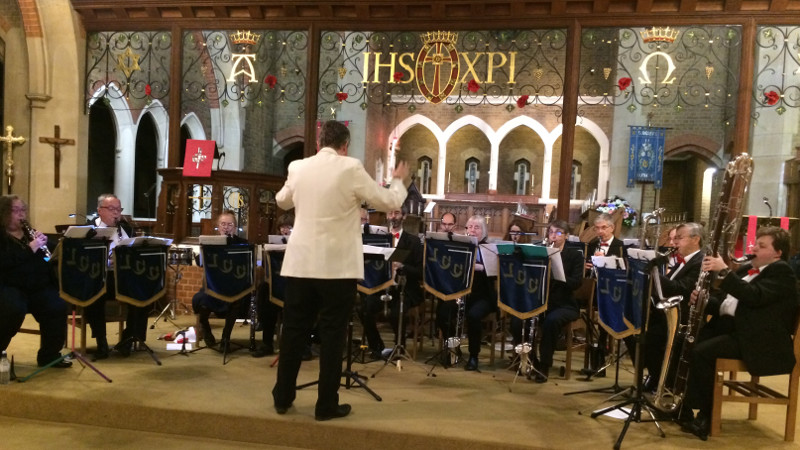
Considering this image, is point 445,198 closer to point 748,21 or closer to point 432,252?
point 748,21

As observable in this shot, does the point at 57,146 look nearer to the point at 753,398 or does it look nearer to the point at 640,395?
the point at 640,395

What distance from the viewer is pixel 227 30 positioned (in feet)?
24.3

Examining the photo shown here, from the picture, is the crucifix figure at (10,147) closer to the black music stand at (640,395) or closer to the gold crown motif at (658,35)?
the black music stand at (640,395)

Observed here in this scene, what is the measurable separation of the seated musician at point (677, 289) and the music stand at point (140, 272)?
3766 mm

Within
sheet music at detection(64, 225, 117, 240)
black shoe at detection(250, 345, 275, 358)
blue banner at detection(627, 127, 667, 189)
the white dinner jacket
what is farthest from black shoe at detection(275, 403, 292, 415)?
blue banner at detection(627, 127, 667, 189)

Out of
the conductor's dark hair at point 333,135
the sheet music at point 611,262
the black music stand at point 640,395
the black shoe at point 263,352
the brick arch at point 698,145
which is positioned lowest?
the black shoe at point 263,352

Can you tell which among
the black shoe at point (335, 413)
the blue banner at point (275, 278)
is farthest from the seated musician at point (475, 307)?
the black shoe at point (335, 413)

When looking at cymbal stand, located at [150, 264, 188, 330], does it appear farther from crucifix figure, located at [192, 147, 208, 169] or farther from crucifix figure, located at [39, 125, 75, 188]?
crucifix figure, located at [39, 125, 75, 188]

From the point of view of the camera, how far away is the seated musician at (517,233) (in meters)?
6.17

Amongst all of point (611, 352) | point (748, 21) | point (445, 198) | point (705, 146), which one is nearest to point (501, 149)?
point (445, 198)

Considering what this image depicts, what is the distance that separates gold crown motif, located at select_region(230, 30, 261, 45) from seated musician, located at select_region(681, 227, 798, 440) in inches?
227

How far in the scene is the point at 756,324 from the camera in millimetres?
3611

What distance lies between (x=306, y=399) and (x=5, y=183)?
5930 mm

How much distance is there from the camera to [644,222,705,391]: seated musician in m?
4.14
